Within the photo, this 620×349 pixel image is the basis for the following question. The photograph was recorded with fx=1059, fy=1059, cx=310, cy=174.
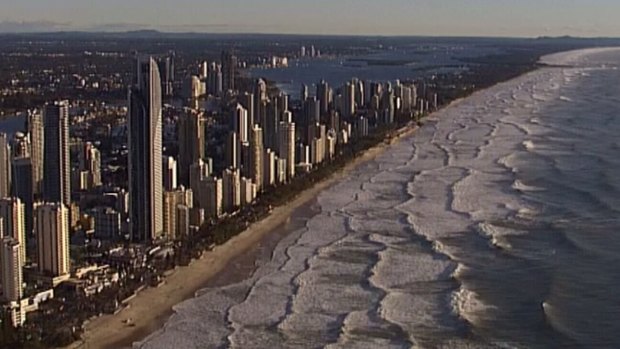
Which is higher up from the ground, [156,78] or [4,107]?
[156,78]

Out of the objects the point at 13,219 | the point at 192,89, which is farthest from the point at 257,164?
the point at 192,89

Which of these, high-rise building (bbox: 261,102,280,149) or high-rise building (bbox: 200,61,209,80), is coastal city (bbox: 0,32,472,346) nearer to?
high-rise building (bbox: 261,102,280,149)

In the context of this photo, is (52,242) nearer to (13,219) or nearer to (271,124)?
(13,219)

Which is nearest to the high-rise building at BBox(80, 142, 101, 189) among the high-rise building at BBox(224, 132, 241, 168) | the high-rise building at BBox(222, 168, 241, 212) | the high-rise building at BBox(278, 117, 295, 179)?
the high-rise building at BBox(224, 132, 241, 168)

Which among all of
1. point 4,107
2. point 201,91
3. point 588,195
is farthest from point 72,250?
point 201,91

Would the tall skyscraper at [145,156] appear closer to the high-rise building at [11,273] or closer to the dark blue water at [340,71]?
the high-rise building at [11,273]

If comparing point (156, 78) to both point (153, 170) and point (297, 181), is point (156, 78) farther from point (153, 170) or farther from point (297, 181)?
point (297, 181)

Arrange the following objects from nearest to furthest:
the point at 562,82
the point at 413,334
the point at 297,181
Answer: the point at 413,334
the point at 297,181
the point at 562,82
